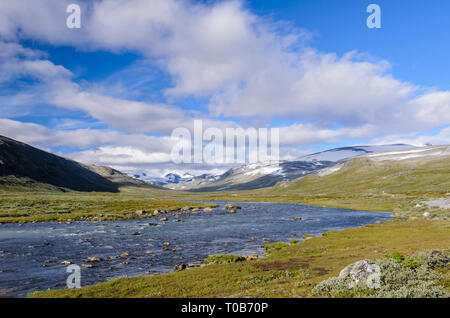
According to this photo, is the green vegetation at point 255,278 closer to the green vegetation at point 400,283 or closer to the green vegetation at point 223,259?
the green vegetation at point 400,283

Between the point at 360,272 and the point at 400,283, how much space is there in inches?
94.6

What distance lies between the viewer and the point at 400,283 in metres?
18.6

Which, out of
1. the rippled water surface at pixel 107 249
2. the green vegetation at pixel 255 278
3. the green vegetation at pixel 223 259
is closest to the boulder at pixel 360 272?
the green vegetation at pixel 255 278

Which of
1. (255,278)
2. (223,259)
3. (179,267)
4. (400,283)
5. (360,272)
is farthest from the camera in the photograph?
(223,259)

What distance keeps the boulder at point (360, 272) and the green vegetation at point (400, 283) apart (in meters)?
0.29

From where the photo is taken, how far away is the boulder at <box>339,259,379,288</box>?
19.0m

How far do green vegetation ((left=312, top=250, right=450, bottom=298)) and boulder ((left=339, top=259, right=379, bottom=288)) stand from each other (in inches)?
11.5

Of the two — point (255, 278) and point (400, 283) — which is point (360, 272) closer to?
point (400, 283)

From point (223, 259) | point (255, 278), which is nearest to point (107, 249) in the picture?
point (223, 259)

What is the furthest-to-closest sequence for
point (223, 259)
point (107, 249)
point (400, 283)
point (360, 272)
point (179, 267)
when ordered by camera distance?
point (107, 249)
point (223, 259)
point (179, 267)
point (360, 272)
point (400, 283)

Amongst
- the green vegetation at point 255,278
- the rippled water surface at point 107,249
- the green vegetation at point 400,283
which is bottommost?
the rippled water surface at point 107,249

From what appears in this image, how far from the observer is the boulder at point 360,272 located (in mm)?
19016
